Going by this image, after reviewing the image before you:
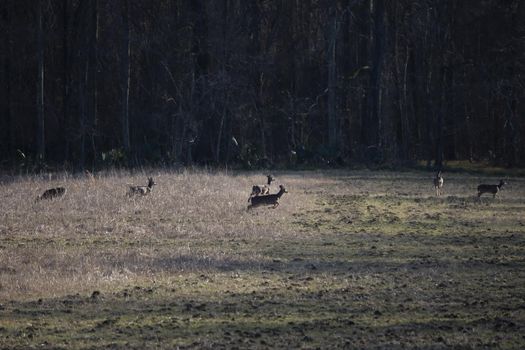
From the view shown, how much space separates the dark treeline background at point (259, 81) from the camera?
141ft

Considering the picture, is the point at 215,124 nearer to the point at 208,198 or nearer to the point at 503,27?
the point at 503,27

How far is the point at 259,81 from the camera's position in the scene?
1982 inches

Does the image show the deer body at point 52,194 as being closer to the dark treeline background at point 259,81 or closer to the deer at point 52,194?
the deer at point 52,194

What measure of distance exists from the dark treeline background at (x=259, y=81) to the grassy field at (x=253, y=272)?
18393 millimetres

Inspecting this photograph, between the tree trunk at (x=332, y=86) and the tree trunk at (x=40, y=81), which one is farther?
the tree trunk at (x=332, y=86)

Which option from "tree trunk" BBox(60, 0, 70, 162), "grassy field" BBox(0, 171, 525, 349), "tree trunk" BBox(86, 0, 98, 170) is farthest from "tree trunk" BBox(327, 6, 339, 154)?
"grassy field" BBox(0, 171, 525, 349)

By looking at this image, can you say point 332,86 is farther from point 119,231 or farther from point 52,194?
point 119,231

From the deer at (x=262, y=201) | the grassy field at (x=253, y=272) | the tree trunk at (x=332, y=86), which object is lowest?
the grassy field at (x=253, y=272)

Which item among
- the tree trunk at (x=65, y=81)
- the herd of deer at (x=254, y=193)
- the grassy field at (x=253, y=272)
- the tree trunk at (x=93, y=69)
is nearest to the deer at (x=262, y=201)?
the herd of deer at (x=254, y=193)

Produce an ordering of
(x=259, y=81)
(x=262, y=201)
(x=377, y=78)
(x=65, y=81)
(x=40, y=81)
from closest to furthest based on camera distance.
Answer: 1. (x=262, y=201)
2. (x=40, y=81)
3. (x=377, y=78)
4. (x=65, y=81)
5. (x=259, y=81)

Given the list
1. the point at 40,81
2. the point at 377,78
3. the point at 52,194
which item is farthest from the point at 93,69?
the point at 52,194

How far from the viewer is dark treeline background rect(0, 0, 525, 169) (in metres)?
43.1

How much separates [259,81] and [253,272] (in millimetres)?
38048

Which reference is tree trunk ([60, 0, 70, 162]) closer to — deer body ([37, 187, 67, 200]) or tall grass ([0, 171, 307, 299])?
tall grass ([0, 171, 307, 299])
